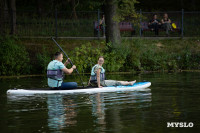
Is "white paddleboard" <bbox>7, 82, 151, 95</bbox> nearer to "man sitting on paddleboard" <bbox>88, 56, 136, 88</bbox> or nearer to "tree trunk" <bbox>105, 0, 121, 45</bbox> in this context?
"man sitting on paddleboard" <bbox>88, 56, 136, 88</bbox>

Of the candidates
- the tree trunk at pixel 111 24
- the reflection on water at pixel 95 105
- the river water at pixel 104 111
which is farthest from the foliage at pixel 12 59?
the reflection on water at pixel 95 105

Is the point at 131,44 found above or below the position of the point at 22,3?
below

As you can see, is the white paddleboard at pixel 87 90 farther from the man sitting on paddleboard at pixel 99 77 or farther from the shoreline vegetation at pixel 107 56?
the shoreline vegetation at pixel 107 56

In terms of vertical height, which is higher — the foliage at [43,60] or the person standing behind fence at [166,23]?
the person standing behind fence at [166,23]

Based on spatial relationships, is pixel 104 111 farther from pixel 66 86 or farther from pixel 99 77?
pixel 99 77

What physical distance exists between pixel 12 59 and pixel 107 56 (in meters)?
4.83

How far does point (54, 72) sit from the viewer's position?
1612 centimetres

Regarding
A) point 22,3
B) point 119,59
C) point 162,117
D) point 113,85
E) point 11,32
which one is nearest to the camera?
point 162,117

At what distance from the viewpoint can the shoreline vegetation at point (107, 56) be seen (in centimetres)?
2492

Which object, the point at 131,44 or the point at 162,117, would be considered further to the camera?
the point at 131,44

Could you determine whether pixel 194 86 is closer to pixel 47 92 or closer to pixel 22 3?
pixel 47 92

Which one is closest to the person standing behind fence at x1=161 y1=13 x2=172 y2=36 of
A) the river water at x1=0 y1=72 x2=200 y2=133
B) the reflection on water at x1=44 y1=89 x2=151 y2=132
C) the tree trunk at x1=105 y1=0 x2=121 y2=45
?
the tree trunk at x1=105 y1=0 x2=121 y2=45

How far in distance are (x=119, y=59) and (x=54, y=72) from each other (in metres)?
9.90

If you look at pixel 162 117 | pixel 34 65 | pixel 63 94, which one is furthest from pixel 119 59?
pixel 162 117
